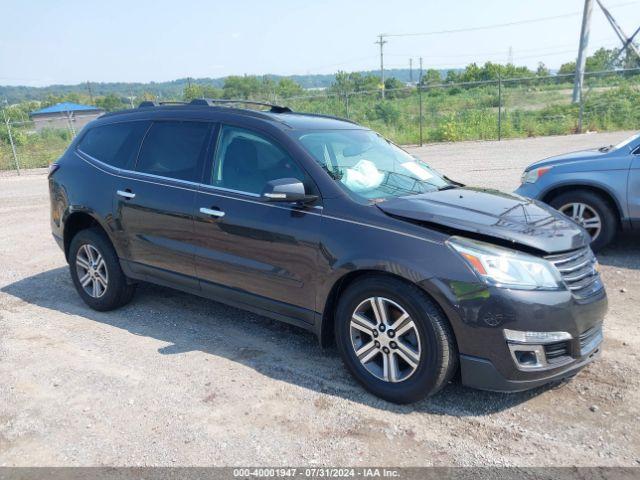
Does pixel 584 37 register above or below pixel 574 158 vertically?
above

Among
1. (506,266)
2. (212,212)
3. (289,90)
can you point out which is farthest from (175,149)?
(289,90)

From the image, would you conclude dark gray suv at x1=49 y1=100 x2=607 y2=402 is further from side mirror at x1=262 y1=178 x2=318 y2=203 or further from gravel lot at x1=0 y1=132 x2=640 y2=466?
gravel lot at x1=0 y1=132 x2=640 y2=466

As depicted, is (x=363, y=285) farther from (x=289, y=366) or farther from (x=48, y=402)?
(x=48, y=402)

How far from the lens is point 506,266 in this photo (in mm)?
3211

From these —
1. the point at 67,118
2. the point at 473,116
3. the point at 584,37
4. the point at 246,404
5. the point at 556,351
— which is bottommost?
the point at 246,404

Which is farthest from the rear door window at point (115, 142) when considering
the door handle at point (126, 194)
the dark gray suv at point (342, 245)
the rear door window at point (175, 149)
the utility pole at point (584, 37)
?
the utility pole at point (584, 37)

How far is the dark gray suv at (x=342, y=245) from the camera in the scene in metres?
3.22

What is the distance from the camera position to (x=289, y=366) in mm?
4094

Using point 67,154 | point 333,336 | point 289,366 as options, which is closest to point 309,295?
point 333,336

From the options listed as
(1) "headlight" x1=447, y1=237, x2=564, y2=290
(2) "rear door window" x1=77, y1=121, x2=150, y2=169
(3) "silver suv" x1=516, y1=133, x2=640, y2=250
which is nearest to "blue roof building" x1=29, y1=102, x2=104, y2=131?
(2) "rear door window" x1=77, y1=121, x2=150, y2=169

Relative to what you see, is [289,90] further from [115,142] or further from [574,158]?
[115,142]

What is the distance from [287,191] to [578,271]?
1891 mm

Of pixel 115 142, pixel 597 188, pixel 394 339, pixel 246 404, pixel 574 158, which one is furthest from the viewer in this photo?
pixel 574 158

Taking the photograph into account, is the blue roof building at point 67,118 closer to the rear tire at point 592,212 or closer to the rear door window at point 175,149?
the rear door window at point 175,149
